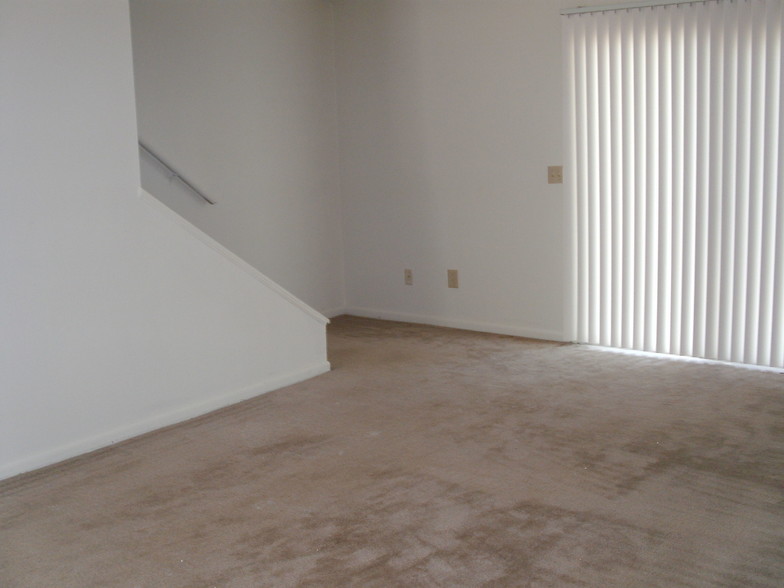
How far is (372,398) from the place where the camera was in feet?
11.8

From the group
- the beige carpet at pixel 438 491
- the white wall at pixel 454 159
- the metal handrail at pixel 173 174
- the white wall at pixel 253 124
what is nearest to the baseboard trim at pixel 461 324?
the white wall at pixel 454 159

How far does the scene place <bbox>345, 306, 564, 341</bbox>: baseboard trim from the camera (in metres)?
4.64

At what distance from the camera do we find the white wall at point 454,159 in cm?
450

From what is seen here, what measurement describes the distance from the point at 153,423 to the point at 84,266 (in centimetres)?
73

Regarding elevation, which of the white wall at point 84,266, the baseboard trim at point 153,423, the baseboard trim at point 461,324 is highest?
the white wall at point 84,266

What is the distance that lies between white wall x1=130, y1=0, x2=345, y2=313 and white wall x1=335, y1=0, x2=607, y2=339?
0.68 feet

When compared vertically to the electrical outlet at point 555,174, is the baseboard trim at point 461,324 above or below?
below

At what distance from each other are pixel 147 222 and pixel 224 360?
0.74m

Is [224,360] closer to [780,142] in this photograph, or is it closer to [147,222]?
[147,222]

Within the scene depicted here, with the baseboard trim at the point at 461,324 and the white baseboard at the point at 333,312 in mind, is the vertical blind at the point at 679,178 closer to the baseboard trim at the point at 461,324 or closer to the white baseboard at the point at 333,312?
the baseboard trim at the point at 461,324

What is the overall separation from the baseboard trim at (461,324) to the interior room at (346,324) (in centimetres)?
1

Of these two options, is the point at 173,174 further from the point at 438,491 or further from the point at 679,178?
the point at 679,178

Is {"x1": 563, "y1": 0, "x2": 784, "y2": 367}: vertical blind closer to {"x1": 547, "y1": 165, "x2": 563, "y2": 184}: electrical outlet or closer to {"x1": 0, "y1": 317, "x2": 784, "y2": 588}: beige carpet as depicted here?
{"x1": 547, "y1": 165, "x2": 563, "y2": 184}: electrical outlet

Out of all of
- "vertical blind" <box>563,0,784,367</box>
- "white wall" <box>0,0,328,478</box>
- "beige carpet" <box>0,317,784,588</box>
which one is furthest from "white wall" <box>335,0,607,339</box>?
"white wall" <box>0,0,328,478</box>
